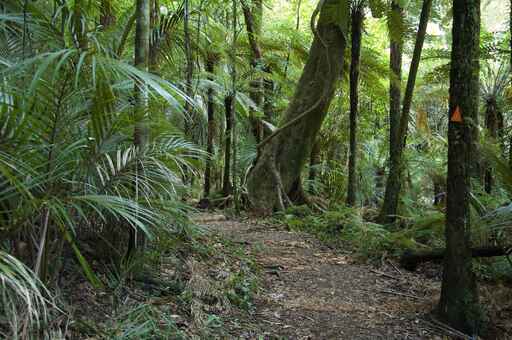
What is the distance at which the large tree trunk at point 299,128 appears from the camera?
8.45 meters

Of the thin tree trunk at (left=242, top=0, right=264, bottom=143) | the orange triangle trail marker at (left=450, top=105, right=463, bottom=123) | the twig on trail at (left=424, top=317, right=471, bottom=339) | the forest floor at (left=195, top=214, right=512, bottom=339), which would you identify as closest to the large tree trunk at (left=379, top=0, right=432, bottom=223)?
the forest floor at (left=195, top=214, right=512, bottom=339)

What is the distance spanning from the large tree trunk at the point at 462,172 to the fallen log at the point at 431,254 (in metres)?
0.42

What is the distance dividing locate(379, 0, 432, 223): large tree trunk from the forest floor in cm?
145

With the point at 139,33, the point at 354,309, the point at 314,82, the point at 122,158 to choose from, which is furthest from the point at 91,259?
the point at 314,82

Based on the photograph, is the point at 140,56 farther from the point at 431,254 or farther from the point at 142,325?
the point at 431,254

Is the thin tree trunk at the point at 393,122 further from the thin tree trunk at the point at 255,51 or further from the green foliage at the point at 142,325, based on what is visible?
the green foliage at the point at 142,325

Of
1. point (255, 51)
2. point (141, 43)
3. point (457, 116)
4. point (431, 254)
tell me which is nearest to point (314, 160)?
point (255, 51)

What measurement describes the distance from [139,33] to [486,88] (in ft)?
33.8

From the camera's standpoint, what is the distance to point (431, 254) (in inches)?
188

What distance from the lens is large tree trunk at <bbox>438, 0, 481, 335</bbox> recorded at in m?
3.35

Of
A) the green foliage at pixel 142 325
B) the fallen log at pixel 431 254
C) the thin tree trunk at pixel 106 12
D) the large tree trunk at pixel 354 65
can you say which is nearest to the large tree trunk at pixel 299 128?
the large tree trunk at pixel 354 65

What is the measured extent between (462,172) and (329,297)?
1.72m

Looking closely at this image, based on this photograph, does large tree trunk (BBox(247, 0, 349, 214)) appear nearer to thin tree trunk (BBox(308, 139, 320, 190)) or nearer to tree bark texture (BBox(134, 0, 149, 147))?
thin tree trunk (BBox(308, 139, 320, 190))

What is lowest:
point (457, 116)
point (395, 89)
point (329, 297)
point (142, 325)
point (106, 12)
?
point (329, 297)
